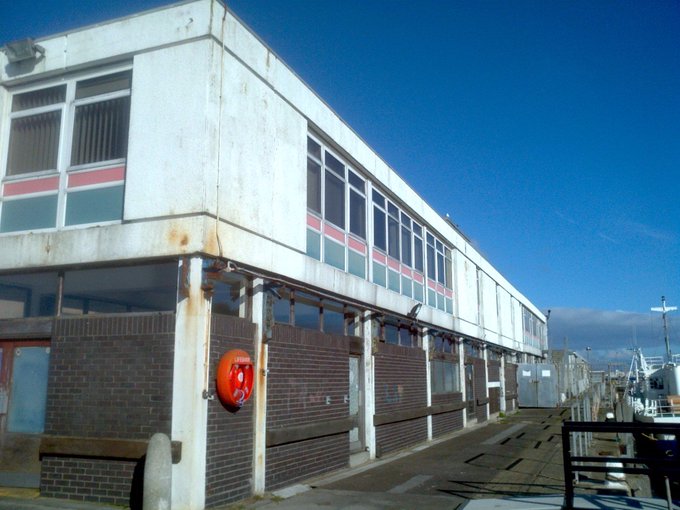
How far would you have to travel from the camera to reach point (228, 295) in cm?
989

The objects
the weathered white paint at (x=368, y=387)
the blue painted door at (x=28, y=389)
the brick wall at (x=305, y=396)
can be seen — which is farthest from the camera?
the weathered white paint at (x=368, y=387)

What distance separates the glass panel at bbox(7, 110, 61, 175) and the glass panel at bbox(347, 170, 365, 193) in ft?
20.5

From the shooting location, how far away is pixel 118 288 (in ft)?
32.0

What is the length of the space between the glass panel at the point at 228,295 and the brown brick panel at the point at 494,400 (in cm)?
1989

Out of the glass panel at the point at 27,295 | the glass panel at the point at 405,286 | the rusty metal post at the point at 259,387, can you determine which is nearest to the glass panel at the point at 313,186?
the rusty metal post at the point at 259,387

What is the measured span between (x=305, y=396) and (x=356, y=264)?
12.8ft

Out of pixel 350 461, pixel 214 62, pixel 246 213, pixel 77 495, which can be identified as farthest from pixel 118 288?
pixel 350 461

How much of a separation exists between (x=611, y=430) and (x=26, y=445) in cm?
789

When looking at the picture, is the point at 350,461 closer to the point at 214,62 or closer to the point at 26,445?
the point at 26,445

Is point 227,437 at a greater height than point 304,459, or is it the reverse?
point 227,437

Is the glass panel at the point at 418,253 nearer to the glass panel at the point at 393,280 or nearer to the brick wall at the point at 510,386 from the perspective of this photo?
the glass panel at the point at 393,280

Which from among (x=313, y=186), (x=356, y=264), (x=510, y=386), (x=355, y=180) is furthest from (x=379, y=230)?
(x=510, y=386)

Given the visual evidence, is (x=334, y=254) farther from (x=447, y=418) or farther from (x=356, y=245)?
(x=447, y=418)

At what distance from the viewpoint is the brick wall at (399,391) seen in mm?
14999
